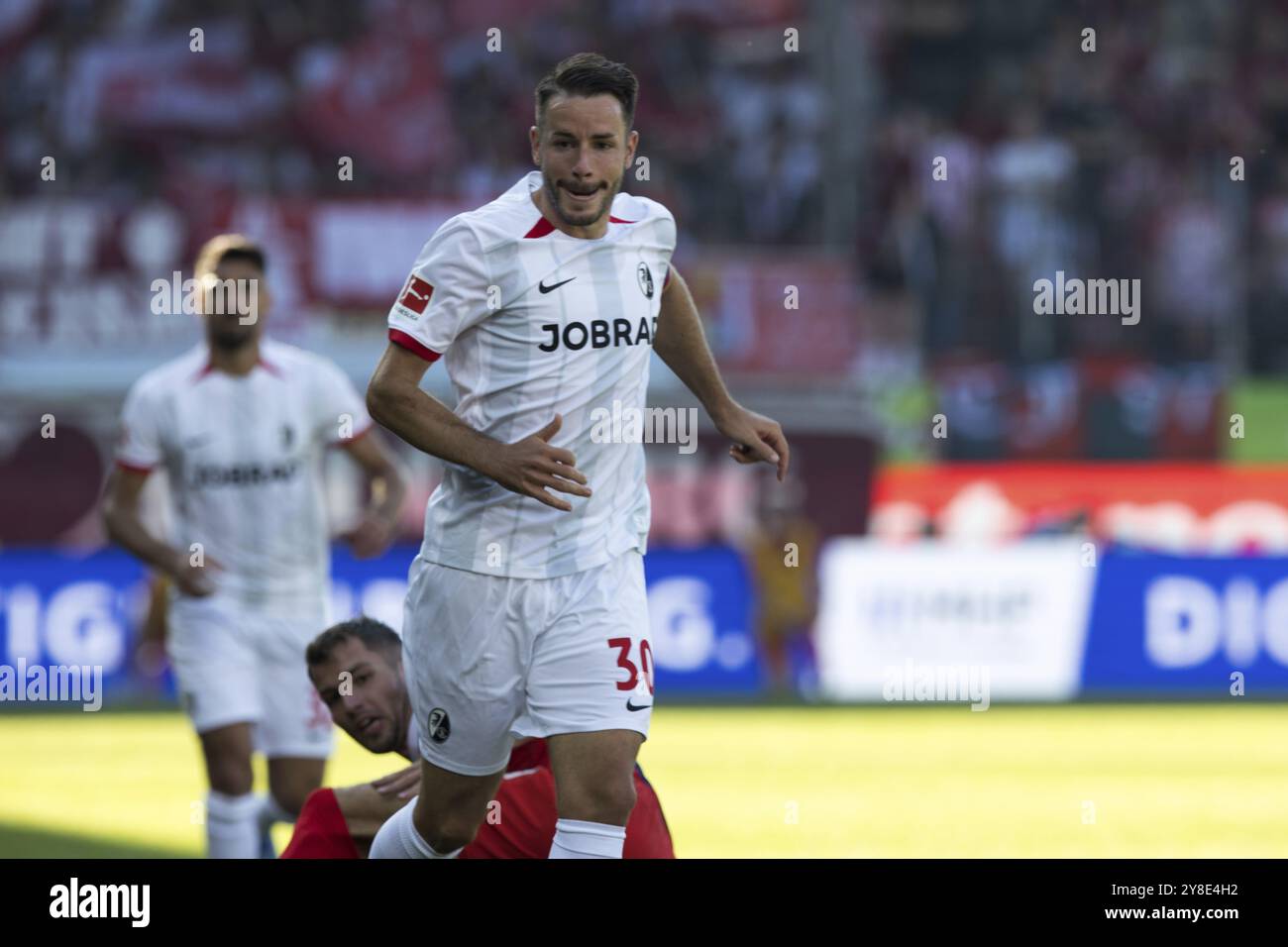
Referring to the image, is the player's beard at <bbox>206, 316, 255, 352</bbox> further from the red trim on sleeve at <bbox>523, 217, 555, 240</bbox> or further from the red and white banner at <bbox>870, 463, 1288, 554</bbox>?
the red and white banner at <bbox>870, 463, 1288, 554</bbox>

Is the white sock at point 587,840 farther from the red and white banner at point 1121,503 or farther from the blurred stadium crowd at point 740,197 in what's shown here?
the red and white banner at point 1121,503

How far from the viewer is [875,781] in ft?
37.3

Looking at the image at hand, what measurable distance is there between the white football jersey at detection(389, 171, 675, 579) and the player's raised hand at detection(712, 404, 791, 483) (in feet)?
1.15

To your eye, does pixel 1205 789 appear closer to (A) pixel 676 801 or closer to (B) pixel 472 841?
(A) pixel 676 801

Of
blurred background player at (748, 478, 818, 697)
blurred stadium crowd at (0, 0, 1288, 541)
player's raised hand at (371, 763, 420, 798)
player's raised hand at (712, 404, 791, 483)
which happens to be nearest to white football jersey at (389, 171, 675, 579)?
player's raised hand at (712, 404, 791, 483)

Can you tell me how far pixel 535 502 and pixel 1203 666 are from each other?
11.6 m

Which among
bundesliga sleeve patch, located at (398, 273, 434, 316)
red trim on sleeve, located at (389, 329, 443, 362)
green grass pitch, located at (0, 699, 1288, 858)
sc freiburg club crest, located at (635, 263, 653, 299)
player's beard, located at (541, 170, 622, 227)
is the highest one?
player's beard, located at (541, 170, 622, 227)

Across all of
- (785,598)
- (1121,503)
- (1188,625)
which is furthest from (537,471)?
(1121,503)

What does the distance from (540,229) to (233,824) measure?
2.89 m

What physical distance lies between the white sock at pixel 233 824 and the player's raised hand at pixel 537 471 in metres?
2.66

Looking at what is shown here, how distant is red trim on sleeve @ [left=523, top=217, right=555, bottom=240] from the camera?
5.16m

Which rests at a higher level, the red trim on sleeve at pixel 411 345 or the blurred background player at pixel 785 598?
the red trim on sleeve at pixel 411 345

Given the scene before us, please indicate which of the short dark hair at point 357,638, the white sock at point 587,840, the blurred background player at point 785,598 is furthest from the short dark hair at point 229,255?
the blurred background player at point 785,598

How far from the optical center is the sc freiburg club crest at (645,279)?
5.32 m
